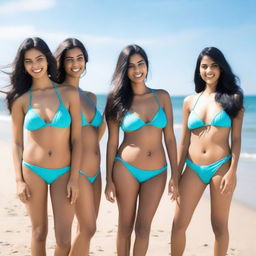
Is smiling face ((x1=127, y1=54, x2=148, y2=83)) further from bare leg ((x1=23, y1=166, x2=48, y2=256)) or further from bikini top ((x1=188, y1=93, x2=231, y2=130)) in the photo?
bare leg ((x1=23, y1=166, x2=48, y2=256))

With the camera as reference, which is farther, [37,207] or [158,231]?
[158,231]

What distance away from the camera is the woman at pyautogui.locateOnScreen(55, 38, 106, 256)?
12.7 feet

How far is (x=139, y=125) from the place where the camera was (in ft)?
13.5

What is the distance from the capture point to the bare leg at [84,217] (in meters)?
3.85

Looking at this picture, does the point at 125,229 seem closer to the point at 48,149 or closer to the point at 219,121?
the point at 48,149

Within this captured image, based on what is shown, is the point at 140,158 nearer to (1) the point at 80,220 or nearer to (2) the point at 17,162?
(1) the point at 80,220

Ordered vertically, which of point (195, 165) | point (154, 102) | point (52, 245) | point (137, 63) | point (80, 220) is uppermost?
point (137, 63)

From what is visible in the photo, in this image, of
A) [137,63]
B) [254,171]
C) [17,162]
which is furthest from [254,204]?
[17,162]

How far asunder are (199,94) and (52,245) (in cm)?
284

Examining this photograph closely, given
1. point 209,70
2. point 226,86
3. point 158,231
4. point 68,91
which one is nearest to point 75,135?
point 68,91

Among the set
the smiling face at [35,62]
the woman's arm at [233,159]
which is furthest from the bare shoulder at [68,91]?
the woman's arm at [233,159]

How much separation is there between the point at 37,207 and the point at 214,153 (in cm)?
175

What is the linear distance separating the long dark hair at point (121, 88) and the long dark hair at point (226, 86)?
0.65 metres

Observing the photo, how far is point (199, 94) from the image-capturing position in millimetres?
4484
